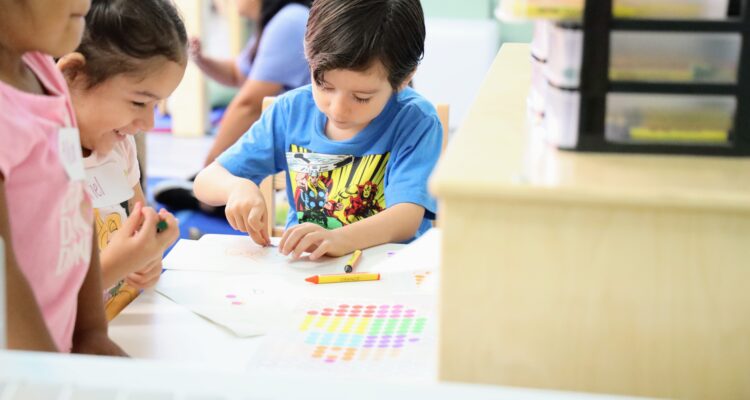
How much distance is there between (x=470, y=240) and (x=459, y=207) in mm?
27

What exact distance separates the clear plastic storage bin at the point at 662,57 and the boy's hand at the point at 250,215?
28.3 inches

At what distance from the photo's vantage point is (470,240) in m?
0.70

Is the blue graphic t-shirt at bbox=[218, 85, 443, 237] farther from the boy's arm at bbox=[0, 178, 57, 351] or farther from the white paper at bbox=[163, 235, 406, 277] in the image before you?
the boy's arm at bbox=[0, 178, 57, 351]

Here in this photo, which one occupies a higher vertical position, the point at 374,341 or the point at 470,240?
the point at 470,240

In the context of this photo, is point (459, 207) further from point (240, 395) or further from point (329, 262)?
point (329, 262)

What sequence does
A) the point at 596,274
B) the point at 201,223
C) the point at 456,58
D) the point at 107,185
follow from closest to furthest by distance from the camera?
the point at 596,274
the point at 107,185
the point at 201,223
the point at 456,58

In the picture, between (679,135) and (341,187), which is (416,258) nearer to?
(341,187)

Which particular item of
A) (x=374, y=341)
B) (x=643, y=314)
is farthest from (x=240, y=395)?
(x=374, y=341)

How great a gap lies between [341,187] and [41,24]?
29.9 inches

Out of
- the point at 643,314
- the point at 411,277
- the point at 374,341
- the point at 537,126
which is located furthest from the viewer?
the point at 411,277

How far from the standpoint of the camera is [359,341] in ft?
3.40

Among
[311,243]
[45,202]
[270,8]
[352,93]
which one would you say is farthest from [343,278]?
[270,8]

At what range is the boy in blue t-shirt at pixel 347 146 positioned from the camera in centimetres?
140

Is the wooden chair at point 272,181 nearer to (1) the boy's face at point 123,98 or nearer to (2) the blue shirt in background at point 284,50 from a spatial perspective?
(1) the boy's face at point 123,98
